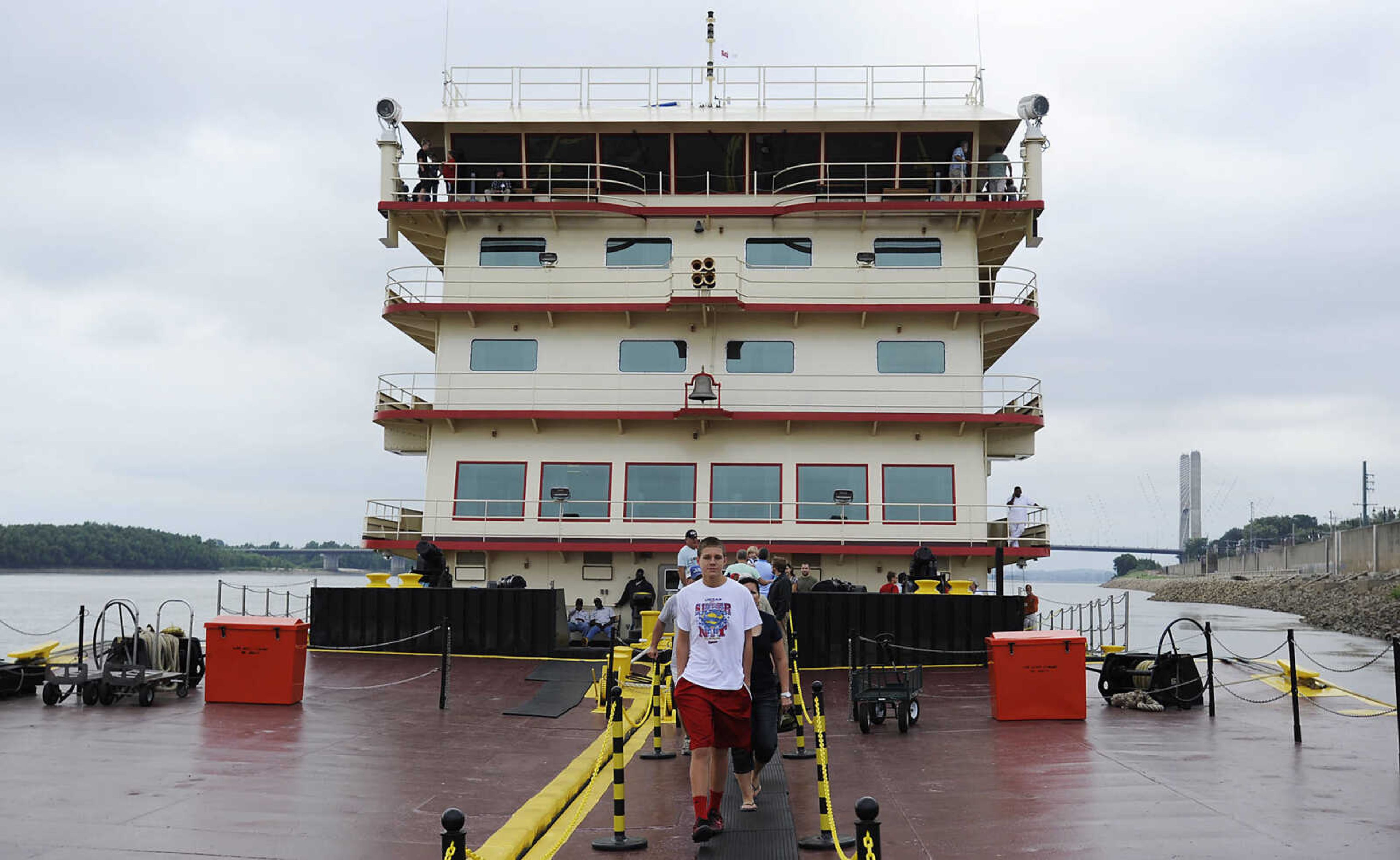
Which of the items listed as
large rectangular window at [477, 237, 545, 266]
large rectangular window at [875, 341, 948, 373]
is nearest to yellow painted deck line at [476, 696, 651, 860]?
large rectangular window at [875, 341, 948, 373]

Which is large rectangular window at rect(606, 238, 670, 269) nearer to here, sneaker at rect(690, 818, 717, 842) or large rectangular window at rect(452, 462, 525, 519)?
large rectangular window at rect(452, 462, 525, 519)

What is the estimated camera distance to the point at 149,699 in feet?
44.3

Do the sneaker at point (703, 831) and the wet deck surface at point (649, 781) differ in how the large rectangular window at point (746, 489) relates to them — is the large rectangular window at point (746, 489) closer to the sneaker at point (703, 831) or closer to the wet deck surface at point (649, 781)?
the wet deck surface at point (649, 781)

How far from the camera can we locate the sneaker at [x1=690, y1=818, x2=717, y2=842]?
693 centimetres

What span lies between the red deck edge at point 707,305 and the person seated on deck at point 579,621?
6301 mm

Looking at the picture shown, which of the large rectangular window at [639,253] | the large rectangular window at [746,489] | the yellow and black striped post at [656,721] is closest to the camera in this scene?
the yellow and black striped post at [656,721]

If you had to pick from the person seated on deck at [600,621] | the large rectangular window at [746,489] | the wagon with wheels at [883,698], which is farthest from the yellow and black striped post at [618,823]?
the large rectangular window at [746,489]

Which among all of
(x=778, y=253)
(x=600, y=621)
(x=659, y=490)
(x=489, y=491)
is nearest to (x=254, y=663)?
(x=600, y=621)

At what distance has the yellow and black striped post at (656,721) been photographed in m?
A: 10.5

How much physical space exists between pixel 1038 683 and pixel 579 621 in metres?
10.3

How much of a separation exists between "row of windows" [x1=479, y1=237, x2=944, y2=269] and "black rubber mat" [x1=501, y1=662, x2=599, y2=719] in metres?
9.45

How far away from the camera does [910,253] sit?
24.1 metres

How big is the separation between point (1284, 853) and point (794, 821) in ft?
10.5

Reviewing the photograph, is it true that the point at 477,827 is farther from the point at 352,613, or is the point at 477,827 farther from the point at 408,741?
the point at 352,613
